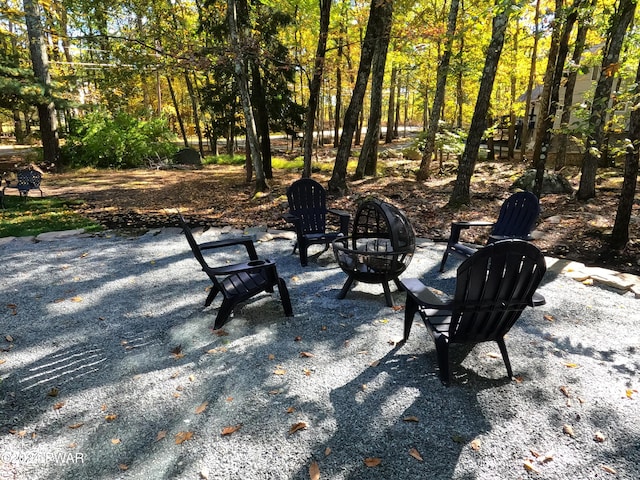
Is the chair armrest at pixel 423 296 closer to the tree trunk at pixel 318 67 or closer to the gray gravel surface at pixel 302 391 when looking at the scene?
the gray gravel surface at pixel 302 391

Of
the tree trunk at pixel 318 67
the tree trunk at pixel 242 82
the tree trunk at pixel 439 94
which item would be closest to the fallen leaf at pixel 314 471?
the tree trunk at pixel 242 82

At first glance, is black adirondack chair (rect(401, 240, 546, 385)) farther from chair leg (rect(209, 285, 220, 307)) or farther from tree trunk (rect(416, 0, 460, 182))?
tree trunk (rect(416, 0, 460, 182))

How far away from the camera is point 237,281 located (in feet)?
11.8

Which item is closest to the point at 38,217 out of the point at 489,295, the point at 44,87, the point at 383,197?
the point at 383,197

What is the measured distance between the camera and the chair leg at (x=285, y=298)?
3514mm

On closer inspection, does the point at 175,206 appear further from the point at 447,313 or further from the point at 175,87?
the point at 175,87

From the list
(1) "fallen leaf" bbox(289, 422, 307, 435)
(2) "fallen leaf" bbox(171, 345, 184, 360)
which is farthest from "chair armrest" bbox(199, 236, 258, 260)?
(1) "fallen leaf" bbox(289, 422, 307, 435)

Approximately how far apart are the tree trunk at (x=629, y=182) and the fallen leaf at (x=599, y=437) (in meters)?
3.46

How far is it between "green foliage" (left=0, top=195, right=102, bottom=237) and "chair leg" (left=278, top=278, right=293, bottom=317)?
4736 millimetres

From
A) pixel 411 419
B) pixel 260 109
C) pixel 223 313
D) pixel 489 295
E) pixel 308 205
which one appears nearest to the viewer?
pixel 411 419

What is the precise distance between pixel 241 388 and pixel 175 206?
684 centimetres

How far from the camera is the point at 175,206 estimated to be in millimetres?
8570

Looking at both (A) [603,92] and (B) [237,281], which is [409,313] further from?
(A) [603,92]

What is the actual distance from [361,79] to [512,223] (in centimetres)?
544
